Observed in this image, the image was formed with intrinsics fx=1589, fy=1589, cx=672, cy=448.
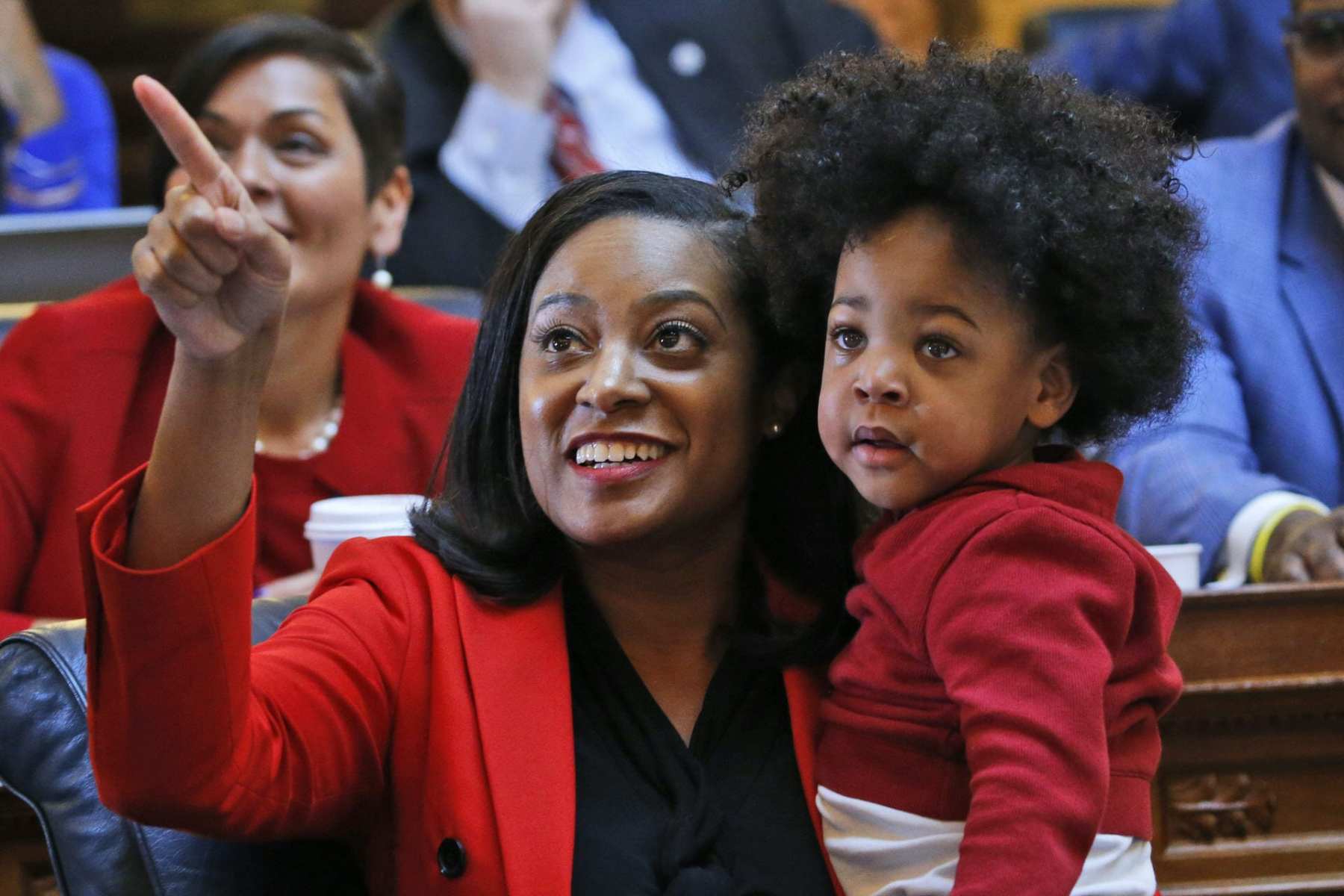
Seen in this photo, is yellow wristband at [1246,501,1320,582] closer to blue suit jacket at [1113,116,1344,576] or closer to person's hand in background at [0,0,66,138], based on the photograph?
blue suit jacket at [1113,116,1344,576]

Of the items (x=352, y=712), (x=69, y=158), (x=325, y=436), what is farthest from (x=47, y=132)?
(x=352, y=712)

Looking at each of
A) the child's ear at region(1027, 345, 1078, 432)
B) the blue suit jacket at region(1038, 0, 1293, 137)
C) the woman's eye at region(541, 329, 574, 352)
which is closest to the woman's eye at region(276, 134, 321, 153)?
the woman's eye at region(541, 329, 574, 352)

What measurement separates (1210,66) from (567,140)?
1373 millimetres

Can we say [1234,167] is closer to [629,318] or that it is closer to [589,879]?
[629,318]

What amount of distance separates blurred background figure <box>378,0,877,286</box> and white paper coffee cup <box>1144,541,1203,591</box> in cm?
172

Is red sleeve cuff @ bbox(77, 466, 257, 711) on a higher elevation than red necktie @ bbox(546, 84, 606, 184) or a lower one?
lower

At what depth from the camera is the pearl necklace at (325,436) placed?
217 cm

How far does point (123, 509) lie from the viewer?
3.45 feet

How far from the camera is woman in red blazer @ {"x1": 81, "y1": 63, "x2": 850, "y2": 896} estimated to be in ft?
3.44

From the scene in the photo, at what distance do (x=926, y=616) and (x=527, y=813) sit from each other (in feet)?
1.14

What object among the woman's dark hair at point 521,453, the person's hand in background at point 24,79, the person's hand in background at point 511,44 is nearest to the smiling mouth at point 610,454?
the woman's dark hair at point 521,453

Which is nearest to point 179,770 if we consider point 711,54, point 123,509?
point 123,509

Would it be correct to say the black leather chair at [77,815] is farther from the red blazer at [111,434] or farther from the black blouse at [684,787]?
the red blazer at [111,434]

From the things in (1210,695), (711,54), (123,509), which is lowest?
(1210,695)
